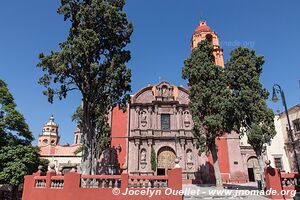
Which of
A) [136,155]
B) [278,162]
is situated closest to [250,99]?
[136,155]

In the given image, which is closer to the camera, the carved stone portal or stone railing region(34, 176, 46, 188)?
stone railing region(34, 176, 46, 188)

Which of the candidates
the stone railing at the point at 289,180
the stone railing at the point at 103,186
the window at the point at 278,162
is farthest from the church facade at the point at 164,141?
the stone railing at the point at 103,186

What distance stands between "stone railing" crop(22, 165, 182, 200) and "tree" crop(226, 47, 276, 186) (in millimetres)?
5997

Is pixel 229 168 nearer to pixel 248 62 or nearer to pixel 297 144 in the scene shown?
pixel 297 144

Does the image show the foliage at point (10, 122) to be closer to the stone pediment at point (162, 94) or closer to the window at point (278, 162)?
the stone pediment at point (162, 94)

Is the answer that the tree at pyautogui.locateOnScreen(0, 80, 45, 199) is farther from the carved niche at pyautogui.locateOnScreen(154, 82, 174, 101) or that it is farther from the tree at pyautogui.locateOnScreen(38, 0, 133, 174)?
the carved niche at pyautogui.locateOnScreen(154, 82, 174, 101)

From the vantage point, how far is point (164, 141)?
2477cm

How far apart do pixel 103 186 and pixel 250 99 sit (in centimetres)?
969

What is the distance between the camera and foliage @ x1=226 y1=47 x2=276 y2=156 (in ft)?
44.8

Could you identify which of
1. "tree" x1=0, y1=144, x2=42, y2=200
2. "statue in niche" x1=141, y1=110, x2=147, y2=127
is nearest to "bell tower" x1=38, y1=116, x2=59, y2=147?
"statue in niche" x1=141, y1=110, x2=147, y2=127

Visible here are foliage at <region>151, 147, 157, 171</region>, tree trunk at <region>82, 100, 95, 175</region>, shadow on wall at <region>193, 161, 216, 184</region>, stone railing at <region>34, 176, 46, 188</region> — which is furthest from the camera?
foliage at <region>151, 147, 157, 171</region>

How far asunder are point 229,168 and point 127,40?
1723 cm

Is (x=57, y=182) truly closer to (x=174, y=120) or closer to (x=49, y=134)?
(x=174, y=120)

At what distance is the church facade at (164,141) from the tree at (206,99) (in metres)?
5.59
